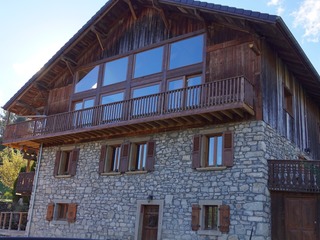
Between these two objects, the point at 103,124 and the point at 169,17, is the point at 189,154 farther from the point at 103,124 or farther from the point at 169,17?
the point at 169,17

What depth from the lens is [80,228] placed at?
15266 millimetres

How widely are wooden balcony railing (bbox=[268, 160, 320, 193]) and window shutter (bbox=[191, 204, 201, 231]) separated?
2.48 metres

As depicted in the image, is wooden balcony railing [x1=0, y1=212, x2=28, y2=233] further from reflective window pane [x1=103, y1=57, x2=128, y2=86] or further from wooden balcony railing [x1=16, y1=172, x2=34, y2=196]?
reflective window pane [x1=103, y1=57, x2=128, y2=86]

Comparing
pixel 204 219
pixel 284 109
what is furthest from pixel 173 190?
pixel 284 109

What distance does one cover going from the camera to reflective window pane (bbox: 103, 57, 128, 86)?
16.5 m

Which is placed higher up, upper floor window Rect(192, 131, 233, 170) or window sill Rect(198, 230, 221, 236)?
upper floor window Rect(192, 131, 233, 170)

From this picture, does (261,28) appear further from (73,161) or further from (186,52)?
(73,161)

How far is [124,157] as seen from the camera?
15.0 m

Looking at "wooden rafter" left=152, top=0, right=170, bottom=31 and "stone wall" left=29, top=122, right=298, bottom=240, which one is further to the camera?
"wooden rafter" left=152, top=0, right=170, bottom=31

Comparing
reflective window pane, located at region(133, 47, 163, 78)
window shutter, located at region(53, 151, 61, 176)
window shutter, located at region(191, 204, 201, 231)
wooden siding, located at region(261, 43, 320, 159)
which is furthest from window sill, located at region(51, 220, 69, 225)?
wooden siding, located at region(261, 43, 320, 159)

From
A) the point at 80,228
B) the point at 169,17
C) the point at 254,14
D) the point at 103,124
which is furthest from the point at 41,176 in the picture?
the point at 254,14

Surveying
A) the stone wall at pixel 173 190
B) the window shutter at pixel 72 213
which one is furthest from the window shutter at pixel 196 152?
the window shutter at pixel 72 213

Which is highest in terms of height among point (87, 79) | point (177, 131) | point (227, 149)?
point (87, 79)

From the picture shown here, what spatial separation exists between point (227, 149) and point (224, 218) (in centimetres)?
224
